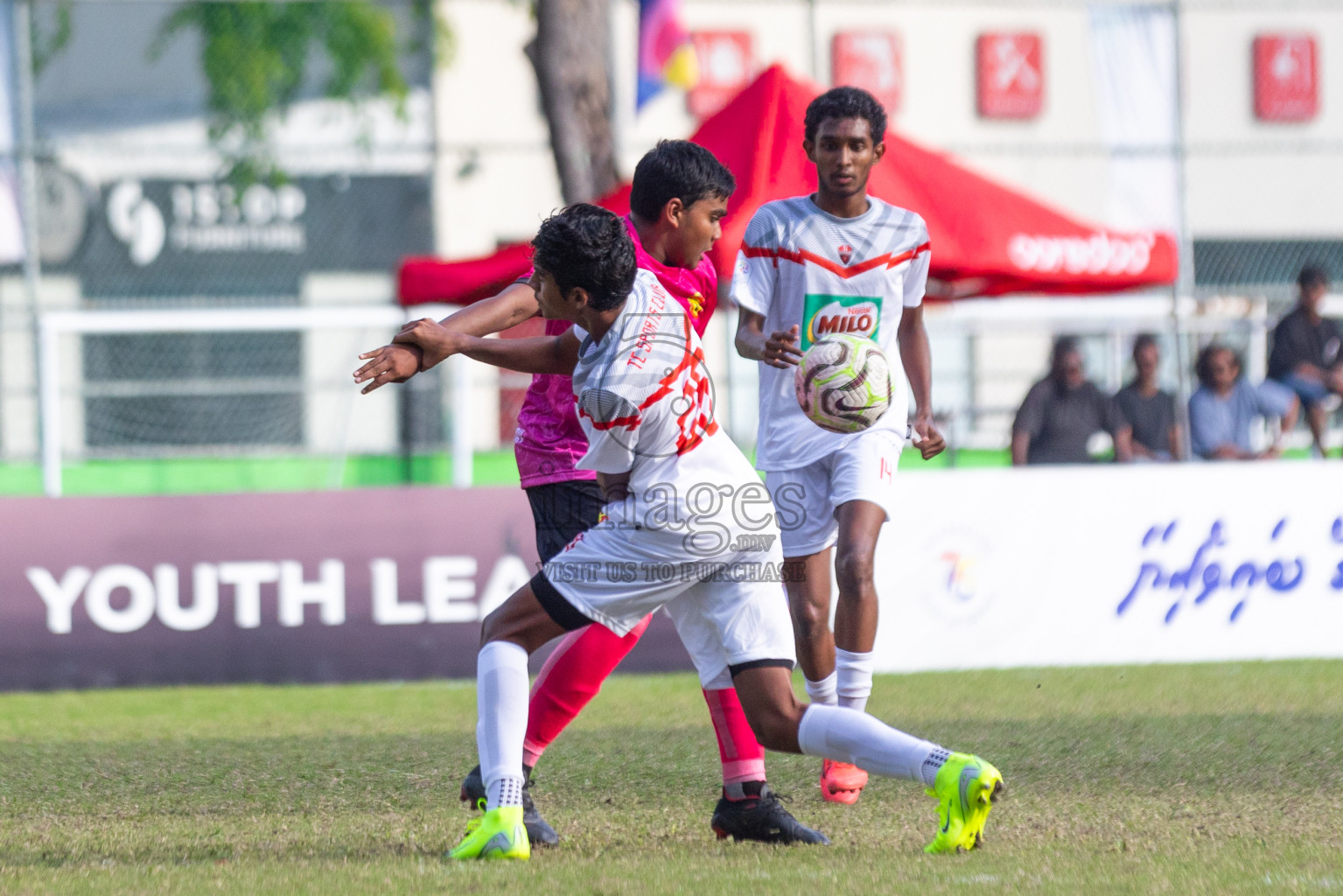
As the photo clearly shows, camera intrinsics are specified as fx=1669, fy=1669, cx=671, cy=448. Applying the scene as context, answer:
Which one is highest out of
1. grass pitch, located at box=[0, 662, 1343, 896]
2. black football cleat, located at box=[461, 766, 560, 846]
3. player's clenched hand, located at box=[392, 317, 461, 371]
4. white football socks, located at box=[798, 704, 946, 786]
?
player's clenched hand, located at box=[392, 317, 461, 371]

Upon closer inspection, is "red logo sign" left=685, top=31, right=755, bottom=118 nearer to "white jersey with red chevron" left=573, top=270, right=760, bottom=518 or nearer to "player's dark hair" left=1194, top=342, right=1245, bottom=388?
"player's dark hair" left=1194, top=342, right=1245, bottom=388

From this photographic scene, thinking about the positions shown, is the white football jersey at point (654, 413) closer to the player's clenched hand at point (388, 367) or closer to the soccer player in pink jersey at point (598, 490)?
the soccer player in pink jersey at point (598, 490)

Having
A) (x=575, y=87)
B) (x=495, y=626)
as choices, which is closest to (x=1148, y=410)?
(x=575, y=87)

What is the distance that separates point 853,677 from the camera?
511 centimetres

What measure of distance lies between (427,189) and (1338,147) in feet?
39.1

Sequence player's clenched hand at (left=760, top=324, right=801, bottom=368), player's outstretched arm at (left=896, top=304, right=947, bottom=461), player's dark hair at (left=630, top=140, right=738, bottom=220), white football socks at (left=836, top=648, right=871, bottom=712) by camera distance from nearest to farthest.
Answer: player's dark hair at (left=630, top=140, right=738, bottom=220)
player's clenched hand at (left=760, top=324, right=801, bottom=368)
white football socks at (left=836, top=648, right=871, bottom=712)
player's outstretched arm at (left=896, top=304, right=947, bottom=461)

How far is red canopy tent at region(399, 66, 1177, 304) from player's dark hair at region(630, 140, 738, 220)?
4.39 m

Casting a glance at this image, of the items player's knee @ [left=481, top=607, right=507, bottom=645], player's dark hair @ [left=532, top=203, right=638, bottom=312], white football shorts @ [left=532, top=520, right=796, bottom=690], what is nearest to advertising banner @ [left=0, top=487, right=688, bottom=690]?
player's knee @ [left=481, top=607, right=507, bottom=645]

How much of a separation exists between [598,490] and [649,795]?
0.99 meters

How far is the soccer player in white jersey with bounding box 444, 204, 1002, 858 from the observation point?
3.87 m

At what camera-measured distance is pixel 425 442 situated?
13258 millimetres

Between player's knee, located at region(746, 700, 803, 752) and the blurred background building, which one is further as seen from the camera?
the blurred background building

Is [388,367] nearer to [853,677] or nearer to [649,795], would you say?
[649,795]

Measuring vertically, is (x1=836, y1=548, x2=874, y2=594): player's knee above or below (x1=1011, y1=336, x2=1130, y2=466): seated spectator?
below
